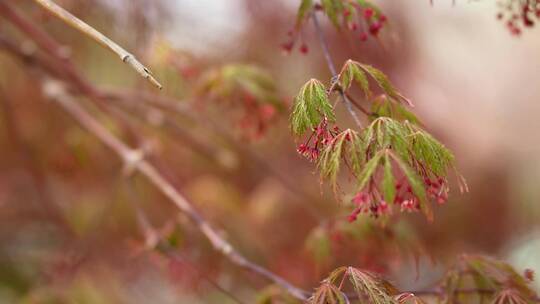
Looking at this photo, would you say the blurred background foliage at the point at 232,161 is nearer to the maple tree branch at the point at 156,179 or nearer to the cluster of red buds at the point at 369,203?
the maple tree branch at the point at 156,179

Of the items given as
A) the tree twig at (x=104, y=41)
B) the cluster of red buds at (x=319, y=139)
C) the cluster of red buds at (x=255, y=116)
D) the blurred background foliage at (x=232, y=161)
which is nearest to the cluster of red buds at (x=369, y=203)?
the cluster of red buds at (x=319, y=139)

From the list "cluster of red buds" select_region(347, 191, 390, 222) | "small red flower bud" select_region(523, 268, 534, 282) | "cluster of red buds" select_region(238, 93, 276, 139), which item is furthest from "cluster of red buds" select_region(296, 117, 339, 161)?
"cluster of red buds" select_region(238, 93, 276, 139)

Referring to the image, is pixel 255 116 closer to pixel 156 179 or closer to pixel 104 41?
pixel 156 179

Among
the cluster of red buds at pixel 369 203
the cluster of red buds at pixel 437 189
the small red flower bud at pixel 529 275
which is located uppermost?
the small red flower bud at pixel 529 275

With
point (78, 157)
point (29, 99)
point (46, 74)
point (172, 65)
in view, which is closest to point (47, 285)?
point (78, 157)

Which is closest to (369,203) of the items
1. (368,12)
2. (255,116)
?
(368,12)

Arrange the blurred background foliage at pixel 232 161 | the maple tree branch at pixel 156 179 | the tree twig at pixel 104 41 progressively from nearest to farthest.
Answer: the tree twig at pixel 104 41, the maple tree branch at pixel 156 179, the blurred background foliage at pixel 232 161

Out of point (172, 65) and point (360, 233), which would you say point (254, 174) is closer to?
point (172, 65)
